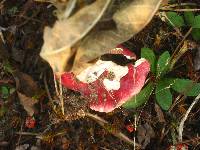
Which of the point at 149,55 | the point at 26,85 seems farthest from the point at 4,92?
the point at 149,55

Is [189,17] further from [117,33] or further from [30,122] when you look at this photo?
[30,122]

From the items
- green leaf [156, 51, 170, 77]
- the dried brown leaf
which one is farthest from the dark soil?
green leaf [156, 51, 170, 77]

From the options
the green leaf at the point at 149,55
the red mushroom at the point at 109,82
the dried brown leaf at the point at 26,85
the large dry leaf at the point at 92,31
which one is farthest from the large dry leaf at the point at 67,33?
the dried brown leaf at the point at 26,85

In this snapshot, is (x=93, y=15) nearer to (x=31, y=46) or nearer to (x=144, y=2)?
(x=144, y=2)

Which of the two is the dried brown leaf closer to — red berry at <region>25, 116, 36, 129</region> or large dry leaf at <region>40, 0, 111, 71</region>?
red berry at <region>25, 116, 36, 129</region>

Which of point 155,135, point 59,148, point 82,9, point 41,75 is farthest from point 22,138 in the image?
point 82,9
